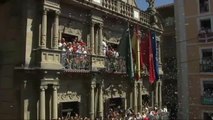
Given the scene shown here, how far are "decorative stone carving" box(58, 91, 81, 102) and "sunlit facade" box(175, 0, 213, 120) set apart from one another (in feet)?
48.1

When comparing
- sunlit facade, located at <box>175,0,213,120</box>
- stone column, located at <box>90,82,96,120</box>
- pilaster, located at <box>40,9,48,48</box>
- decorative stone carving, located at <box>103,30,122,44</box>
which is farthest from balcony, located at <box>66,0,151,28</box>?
sunlit facade, located at <box>175,0,213,120</box>

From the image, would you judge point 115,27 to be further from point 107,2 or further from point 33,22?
point 33,22

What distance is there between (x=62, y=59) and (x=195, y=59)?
17324mm

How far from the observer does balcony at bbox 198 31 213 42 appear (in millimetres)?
31031

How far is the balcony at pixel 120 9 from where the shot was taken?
19391 mm

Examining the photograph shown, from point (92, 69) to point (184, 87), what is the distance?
15.3 metres

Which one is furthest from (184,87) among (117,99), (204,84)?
(117,99)

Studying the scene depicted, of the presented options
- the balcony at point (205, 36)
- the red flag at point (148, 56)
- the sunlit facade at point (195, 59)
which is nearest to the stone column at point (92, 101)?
the red flag at point (148, 56)

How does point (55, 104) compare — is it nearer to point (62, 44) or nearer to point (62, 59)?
point (62, 59)

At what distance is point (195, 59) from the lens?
31906 millimetres

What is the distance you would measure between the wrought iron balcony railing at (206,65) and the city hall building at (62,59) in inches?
388

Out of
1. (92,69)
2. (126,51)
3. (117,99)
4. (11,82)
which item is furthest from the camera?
(117,99)

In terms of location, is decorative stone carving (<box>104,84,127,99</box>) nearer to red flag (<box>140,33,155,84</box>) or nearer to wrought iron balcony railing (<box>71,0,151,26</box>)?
red flag (<box>140,33,155,84</box>)

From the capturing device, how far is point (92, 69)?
18781 mm
